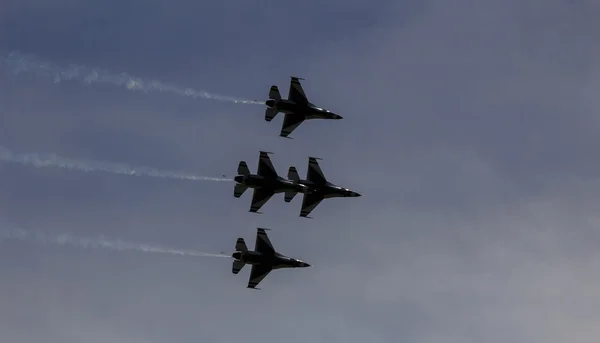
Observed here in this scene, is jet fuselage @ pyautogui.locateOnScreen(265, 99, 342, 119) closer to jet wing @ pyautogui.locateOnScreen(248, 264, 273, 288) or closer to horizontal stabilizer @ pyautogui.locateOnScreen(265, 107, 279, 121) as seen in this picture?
horizontal stabilizer @ pyautogui.locateOnScreen(265, 107, 279, 121)

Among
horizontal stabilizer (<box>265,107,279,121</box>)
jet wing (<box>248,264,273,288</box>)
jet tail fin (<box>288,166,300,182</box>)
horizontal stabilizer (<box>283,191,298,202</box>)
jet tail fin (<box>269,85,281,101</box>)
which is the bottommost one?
jet wing (<box>248,264,273,288</box>)

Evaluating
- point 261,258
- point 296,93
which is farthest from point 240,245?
point 296,93

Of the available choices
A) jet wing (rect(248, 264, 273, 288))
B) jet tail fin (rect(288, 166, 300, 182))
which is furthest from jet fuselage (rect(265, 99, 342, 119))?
jet wing (rect(248, 264, 273, 288))

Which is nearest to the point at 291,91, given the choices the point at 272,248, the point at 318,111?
the point at 318,111

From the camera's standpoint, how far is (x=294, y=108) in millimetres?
180125

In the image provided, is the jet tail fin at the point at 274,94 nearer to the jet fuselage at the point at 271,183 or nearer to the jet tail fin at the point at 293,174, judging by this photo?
the jet fuselage at the point at 271,183

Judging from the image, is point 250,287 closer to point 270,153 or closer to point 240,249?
point 240,249

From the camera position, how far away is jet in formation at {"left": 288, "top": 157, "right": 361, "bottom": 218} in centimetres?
18475

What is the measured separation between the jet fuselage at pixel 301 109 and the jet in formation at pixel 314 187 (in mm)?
6217

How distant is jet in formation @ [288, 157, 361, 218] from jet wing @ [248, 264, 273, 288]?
7.91m

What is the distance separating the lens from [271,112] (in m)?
178

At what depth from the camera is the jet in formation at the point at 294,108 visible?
17900 cm

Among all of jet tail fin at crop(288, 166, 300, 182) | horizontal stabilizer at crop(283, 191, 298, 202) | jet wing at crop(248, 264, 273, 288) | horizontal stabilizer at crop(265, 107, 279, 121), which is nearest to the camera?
horizontal stabilizer at crop(265, 107, 279, 121)

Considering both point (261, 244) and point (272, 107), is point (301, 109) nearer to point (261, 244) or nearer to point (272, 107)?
point (272, 107)
